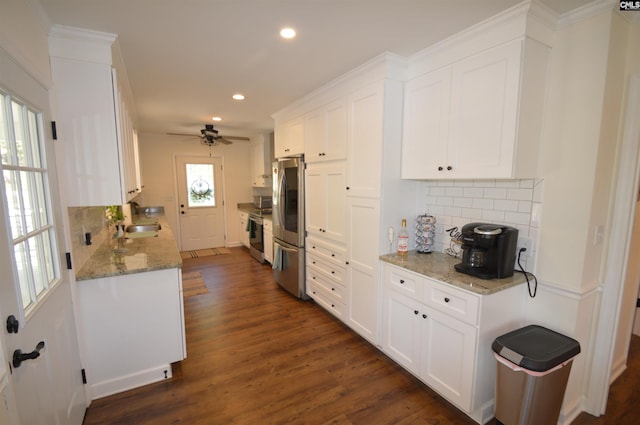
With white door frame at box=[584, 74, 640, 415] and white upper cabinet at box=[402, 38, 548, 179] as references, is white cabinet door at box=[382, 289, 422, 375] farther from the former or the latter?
white door frame at box=[584, 74, 640, 415]

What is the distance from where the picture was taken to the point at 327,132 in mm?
2971

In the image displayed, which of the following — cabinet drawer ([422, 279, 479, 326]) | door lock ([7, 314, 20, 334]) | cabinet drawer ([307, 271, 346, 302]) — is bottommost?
cabinet drawer ([307, 271, 346, 302])

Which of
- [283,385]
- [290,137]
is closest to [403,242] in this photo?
[283,385]

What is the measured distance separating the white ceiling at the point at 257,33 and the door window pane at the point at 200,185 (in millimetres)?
3308

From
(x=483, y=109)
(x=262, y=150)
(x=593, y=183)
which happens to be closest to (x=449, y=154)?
(x=483, y=109)

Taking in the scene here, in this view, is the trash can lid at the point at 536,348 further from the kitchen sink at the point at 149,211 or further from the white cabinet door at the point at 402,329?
the kitchen sink at the point at 149,211

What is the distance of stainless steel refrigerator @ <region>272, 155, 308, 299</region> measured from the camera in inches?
139

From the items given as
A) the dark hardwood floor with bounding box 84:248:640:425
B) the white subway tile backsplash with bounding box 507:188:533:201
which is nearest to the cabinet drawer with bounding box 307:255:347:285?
the dark hardwood floor with bounding box 84:248:640:425

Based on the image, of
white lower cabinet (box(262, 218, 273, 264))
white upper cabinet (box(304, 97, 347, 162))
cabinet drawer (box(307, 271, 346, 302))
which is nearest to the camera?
white upper cabinet (box(304, 97, 347, 162))

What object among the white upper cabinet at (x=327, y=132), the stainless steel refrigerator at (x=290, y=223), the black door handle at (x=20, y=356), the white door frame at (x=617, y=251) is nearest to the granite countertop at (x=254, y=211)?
the stainless steel refrigerator at (x=290, y=223)

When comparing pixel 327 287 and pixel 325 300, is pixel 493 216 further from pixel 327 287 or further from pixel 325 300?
pixel 325 300

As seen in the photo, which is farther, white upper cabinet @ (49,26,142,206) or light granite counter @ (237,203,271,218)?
light granite counter @ (237,203,271,218)

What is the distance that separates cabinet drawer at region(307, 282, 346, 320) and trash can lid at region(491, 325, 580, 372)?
5.09 ft

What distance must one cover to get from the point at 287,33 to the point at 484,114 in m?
1.38
